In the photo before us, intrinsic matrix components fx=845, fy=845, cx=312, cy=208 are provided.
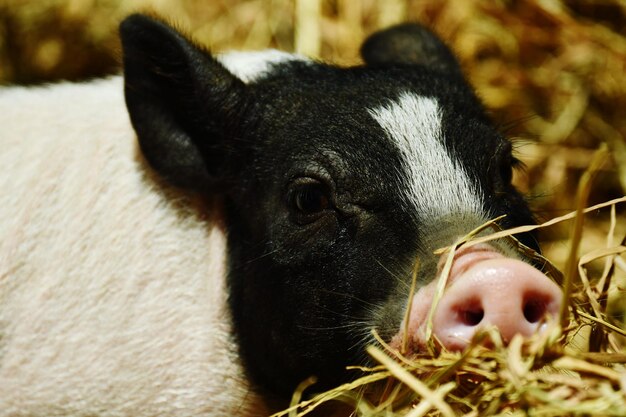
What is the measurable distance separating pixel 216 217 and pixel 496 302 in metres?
1.08

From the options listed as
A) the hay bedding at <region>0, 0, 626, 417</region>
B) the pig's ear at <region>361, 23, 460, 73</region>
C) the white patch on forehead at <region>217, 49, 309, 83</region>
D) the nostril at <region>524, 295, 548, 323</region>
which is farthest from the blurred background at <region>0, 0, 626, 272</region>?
the nostril at <region>524, 295, 548, 323</region>

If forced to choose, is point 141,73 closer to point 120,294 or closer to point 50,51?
point 120,294

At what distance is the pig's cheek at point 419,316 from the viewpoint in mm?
1918

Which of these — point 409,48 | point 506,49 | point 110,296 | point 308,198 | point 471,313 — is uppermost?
point 506,49

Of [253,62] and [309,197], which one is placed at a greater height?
[253,62]

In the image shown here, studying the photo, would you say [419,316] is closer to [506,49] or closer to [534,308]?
[534,308]

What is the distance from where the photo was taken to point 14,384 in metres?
2.53

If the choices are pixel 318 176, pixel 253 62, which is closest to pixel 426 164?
pixel 318 176

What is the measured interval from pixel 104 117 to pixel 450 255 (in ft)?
4.68

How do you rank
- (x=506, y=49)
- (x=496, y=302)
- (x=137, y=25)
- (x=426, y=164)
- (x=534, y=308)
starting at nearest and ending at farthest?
(x=496, y=302), (x=534, y=308), (x=426, y=164), (x=137, y=25), (x=506, y=49)

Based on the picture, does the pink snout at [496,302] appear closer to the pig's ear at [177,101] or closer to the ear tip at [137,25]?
the pig's ear at [177,101]

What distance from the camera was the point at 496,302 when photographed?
1.80 m

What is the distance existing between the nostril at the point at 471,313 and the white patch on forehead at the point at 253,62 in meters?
1.17

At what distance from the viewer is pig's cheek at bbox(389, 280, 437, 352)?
1.92m
